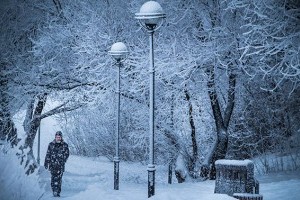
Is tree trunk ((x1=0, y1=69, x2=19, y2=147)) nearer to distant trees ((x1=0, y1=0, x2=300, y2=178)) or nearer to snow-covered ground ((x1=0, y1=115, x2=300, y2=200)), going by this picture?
distant trees ((x1=0, y1=0, x2=300, y2=178))

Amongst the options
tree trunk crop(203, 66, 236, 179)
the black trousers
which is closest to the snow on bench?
the black trousers

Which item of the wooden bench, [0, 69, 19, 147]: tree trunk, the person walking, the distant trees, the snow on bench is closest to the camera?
the wooden bench

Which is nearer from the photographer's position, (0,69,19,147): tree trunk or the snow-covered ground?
the snow-covered ground

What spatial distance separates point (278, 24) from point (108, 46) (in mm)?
6913

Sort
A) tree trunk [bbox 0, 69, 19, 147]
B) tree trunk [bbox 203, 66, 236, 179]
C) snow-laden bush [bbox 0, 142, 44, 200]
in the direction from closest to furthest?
snow-laden bush [bbox 0, 142, 44, 200] < tree trunk [bbox 203, 66, 236, 179] < tree trunk [bbox 0, 69, 19, 147]

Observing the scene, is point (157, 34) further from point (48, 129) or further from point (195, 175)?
point (48, 129)

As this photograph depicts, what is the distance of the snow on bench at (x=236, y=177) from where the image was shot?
7.75 meters

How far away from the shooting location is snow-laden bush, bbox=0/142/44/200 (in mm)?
7051

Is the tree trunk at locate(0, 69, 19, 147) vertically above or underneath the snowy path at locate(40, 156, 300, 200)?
above

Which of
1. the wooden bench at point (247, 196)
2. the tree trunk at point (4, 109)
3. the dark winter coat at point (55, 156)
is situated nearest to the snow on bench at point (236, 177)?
the wooden bench at point (247, 196)

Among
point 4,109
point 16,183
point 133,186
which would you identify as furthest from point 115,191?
point 4,109

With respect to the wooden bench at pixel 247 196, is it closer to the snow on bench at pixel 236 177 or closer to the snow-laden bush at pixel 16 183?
the snow on bench at pixel 236 177

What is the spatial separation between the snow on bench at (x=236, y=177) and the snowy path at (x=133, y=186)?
0.47 meters

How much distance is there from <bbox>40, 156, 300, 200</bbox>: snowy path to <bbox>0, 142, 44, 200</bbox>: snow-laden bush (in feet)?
0.82
